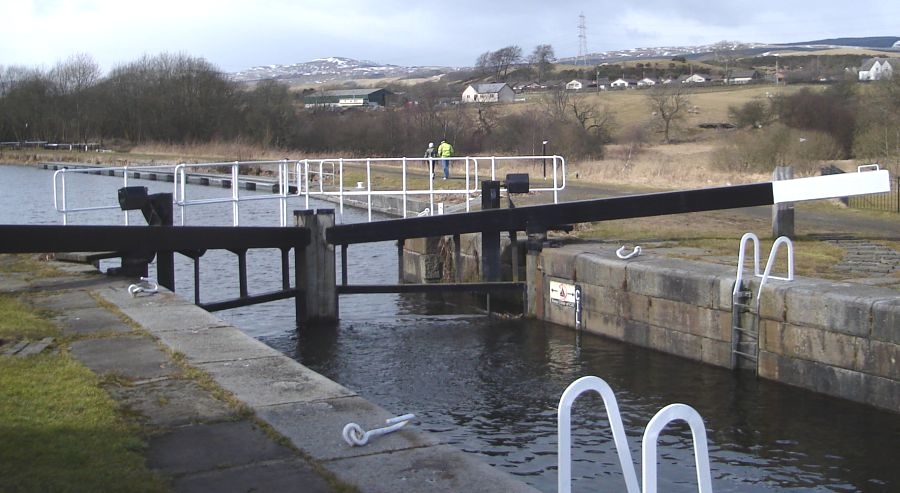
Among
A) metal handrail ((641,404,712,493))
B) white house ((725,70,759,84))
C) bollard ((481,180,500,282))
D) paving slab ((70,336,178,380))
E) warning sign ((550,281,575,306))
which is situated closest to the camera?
metal handrail ((641,404,712,493))

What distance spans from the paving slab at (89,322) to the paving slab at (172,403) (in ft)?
6.99

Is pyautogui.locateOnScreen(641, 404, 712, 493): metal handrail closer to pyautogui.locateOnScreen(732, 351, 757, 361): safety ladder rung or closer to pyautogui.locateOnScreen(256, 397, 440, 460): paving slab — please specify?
pyautogui.locateOnScreen(256, 397, 440, 460): paving slab

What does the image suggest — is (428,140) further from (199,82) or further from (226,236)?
(226,236)

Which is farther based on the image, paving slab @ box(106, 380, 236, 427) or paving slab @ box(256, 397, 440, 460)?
paving slab @ box(106, 380, 236, 427)

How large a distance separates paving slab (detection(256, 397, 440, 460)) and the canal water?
7.36 feet

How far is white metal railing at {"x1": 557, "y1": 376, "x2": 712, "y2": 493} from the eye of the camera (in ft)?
12.6

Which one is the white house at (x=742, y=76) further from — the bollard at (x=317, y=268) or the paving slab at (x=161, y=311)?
the paving slab at (x=161, y=311)

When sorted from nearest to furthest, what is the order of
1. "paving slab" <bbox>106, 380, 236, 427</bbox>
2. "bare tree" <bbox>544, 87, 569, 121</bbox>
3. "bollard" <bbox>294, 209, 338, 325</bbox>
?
"paving slab" <bbox>106, 380, 236, 427</bbox>
"bollard" <bbox>294, 209, 338, 325</bbox>
"bare tree" <bbox>544, 87, 569, 121</bbox>

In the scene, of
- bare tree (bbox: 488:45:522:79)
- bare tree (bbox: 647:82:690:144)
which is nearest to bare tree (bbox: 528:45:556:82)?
bare tree (bbox: 488:45:522:79)

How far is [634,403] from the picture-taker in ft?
35.0

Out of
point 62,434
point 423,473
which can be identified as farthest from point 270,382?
point 423,473

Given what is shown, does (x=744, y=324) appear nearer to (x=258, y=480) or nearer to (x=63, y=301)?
(x=63, y=301)

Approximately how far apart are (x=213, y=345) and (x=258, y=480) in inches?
130

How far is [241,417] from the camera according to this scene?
20.2 feet
